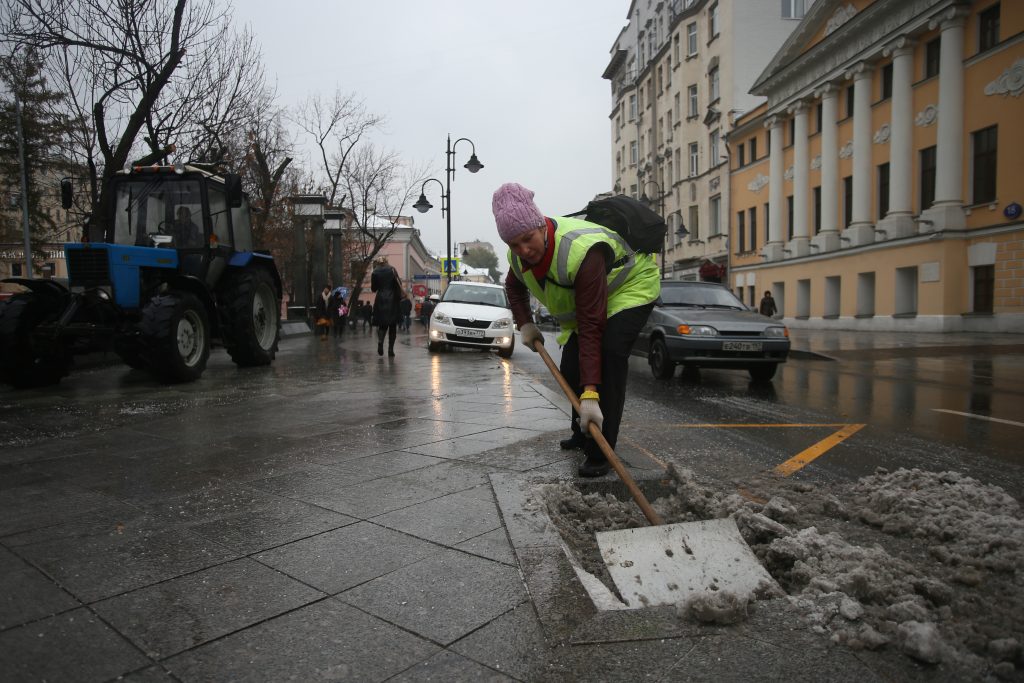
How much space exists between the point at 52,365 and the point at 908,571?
937cm

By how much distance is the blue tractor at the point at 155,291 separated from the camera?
7891 millimetres

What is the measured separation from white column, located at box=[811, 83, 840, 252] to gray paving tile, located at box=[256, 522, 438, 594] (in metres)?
30.1

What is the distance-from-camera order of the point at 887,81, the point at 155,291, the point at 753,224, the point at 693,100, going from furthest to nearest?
the point at 693,100 < the point at 753,224 < the point at 887,81 < the point at 155,291

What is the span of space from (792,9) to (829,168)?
17.6 meters

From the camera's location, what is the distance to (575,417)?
4305mm

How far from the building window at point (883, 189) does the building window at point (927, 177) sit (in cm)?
202

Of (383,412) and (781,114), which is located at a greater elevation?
(781,114)

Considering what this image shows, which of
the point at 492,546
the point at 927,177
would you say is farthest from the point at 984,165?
the point at 492,546

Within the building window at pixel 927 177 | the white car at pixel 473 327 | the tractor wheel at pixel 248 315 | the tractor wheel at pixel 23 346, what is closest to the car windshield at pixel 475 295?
the white car at pixel 473 327

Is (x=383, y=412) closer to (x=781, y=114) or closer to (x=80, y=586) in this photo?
(x=80, y=586)

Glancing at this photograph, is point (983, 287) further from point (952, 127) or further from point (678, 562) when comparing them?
point (678, 562)

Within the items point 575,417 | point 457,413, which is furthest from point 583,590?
point 457,413

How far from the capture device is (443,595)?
2.22 metres

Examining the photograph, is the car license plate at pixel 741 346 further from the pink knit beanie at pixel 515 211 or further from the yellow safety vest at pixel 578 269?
the pink knit beanie at pixel 515 211
